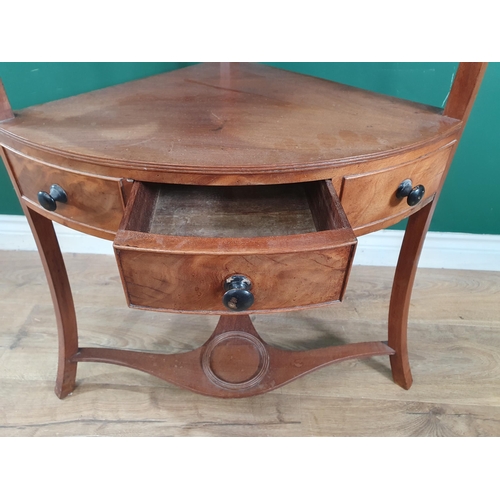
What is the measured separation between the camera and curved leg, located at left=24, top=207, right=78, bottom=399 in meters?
0.83

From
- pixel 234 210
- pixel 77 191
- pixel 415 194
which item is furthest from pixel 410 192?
pixel 77 191

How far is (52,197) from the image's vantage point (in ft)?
2.23

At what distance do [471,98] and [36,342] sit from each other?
1.15m

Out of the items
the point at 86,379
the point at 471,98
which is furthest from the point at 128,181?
the point at 86,379

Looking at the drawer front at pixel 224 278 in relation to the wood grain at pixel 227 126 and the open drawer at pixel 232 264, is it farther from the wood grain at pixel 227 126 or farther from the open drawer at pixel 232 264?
the wood grain at pixel 227 126

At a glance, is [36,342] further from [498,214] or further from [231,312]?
[498,214]

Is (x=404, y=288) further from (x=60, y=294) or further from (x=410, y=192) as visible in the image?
(x=60, y=294)

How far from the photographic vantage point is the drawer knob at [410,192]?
689mm

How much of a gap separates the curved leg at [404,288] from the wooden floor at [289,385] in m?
0.06

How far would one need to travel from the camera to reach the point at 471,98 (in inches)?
27.2

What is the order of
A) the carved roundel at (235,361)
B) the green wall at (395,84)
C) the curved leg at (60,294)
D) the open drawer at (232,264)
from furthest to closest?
the green wall at (395,84)
the carved roundel at (235,361)
the curved leg at (60,294)
the open drawer at (232,264)

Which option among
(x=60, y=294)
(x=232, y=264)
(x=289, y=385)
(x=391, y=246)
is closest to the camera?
(x=232, y=264)

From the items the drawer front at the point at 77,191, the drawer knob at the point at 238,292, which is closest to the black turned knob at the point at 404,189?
the drawer knob at the point at 238,292

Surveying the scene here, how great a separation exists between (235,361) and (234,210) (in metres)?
0.41
